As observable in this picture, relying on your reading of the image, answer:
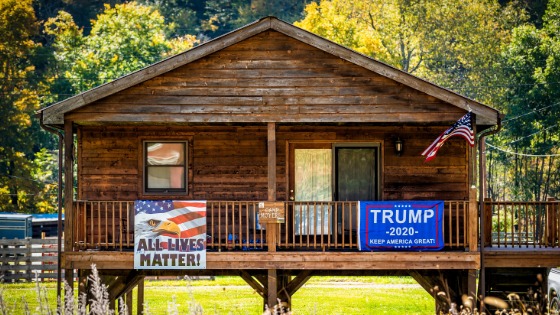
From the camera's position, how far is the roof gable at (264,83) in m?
23.0

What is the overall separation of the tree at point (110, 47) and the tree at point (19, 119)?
3.34m

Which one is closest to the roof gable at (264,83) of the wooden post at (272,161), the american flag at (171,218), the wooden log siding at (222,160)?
the wooden post at (272,161)

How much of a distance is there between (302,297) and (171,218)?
44.2ft

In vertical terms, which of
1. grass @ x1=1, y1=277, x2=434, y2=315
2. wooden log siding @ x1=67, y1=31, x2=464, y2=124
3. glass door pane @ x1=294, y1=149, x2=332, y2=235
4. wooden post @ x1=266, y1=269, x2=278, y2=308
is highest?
wooden log siding @ x1=67, y1=31, x2=464, y2=124

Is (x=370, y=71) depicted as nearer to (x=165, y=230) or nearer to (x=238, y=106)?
(x=238, y=106)

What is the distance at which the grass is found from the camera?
102 ft

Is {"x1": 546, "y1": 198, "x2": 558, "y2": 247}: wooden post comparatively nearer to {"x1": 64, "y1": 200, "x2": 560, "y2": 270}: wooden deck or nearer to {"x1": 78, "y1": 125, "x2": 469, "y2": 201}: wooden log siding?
{"x1": 64, "y1": 200, "x2": 560, "y2": 270}: wooden deck

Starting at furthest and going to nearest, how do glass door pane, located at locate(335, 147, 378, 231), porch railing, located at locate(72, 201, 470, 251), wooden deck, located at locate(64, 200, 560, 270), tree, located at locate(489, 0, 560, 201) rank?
tree, located at locate(489, 0, 560, 201) < glass door pane, located at locate(335, 147, 378, 231) < wooden deck, located at locate(64, 200, 560, 270) < porch railing, located at locate(72, 201, 470, 251)

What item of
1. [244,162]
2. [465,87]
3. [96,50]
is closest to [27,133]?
[96,50]

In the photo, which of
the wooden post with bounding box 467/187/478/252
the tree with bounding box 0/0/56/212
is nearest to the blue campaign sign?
the wooden post with bounding box 467/187/478/252

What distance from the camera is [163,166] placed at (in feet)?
83.3

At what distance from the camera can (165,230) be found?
2323 cm

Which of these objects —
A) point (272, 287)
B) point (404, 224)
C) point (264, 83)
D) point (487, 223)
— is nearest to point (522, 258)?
point (487, 223)

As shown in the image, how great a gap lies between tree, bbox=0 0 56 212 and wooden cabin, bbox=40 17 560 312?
38.0 metres
